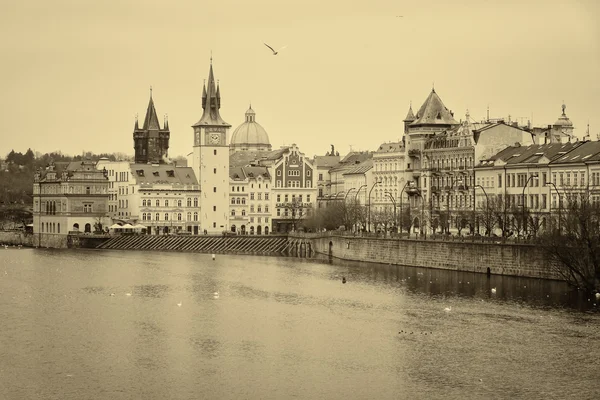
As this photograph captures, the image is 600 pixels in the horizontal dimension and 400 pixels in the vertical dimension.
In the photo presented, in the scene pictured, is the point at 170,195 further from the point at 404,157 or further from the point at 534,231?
the point at 534,231

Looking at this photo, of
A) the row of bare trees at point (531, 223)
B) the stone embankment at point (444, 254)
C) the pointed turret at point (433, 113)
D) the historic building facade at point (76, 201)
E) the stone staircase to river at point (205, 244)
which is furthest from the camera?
the historic building facade at point (76, 201)

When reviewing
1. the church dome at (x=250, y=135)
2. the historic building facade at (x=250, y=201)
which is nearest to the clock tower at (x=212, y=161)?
the historic building facade at (x=250, y=201)

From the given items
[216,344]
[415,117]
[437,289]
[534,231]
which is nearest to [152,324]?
[216,344]

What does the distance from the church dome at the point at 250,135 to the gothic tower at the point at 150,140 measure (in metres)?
22.9

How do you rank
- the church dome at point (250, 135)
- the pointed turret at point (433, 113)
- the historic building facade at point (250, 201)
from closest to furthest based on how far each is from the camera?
the pointed turret at point (433, 113) → the historic building facade at point (250, 201) → the church dome at point (250, 135)

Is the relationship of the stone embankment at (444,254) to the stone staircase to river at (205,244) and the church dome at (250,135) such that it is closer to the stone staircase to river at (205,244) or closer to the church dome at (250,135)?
the stone staircase to river at (205,244)

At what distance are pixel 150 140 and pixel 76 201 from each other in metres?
18.5

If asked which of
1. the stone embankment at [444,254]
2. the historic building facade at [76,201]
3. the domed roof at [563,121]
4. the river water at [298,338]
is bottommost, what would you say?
the river water at [298,338]

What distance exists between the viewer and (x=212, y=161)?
16025cm

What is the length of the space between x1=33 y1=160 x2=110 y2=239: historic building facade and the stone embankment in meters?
36.3

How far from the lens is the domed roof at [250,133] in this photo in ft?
646

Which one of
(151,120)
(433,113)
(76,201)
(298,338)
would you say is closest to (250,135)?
(151,120)

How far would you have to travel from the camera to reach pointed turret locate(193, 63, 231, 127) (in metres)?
160

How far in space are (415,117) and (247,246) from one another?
22876mm
